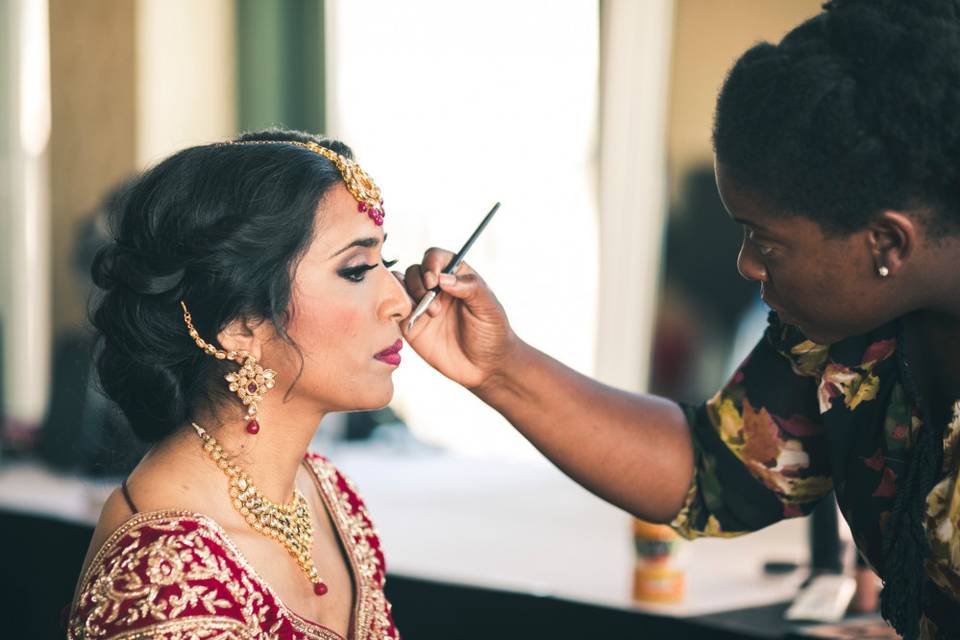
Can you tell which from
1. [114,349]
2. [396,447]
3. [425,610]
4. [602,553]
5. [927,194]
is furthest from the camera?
[396,447]

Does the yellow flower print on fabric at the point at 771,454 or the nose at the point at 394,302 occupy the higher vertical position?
the nose at the point at 394,302

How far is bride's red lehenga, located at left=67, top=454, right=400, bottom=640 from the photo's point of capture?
1.25m

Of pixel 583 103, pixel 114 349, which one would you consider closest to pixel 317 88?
pixel 583 103

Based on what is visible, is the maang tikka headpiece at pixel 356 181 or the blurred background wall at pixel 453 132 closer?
the maang tikka headpiece at pixel 356 181

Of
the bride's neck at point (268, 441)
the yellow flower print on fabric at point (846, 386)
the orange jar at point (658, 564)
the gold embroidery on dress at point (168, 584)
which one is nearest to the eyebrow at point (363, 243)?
the bride's neck at point (268, 441)

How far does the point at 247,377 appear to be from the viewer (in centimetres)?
147

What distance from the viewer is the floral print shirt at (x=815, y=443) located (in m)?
1.41

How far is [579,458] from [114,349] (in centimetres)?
66

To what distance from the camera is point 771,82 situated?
125cm

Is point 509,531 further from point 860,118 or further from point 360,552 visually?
point 860,118

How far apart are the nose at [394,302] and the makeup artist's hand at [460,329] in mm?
44

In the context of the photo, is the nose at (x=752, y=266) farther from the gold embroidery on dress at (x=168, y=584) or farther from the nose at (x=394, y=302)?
the gold embroidery on dress at (x=168, y=584)

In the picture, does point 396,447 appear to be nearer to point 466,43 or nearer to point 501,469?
point 501,469

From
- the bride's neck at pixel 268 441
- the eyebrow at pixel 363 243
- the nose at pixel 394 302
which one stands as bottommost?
the bride's neck at pixel 268 441
